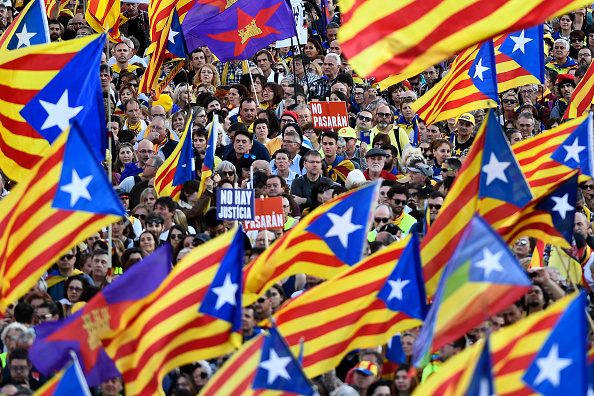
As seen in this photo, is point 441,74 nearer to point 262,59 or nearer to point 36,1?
point 262,59

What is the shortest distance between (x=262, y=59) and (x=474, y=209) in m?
9.11

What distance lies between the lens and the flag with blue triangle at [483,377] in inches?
329

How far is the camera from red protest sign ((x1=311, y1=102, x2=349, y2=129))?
18.6 metres

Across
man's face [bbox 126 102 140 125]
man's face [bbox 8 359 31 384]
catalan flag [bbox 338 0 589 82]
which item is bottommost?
man's face [bbox 8 359 31 384]

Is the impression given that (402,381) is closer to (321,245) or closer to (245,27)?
(321,245)

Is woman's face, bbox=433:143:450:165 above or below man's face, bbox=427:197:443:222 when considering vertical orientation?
above

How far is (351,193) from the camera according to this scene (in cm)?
1298

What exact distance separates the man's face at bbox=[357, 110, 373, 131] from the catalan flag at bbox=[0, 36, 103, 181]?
664 cm

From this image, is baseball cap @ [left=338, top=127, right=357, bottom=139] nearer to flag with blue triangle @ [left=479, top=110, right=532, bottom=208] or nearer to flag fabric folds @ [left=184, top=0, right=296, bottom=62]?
flag fabric folds @ [left=184, top=0, right=296, bottom=62]

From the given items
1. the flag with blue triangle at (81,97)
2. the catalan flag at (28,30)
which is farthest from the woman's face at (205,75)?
the flag with blue triangle at (81,97)

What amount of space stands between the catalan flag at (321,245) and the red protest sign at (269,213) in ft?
6.03

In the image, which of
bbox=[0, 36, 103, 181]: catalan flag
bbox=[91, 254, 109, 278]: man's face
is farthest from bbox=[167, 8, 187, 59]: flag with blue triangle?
bbox=[0, 36, 103, 181]: catalan flag

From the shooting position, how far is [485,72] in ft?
53.9

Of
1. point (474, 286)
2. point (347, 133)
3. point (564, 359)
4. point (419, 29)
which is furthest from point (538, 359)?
point (347, 133)
